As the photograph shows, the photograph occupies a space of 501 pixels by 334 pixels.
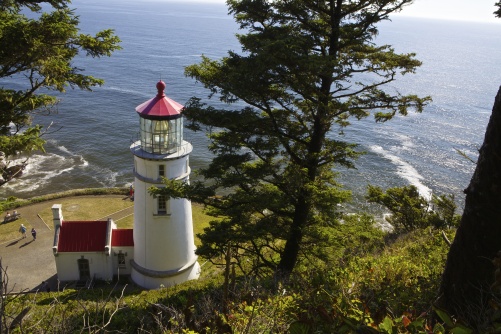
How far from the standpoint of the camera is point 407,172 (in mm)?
28625

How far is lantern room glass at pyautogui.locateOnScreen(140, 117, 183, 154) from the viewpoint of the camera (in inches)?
477

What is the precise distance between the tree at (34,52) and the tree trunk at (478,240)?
7.07 m

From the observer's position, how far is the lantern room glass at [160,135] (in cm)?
1211

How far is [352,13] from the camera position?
7.54 metres

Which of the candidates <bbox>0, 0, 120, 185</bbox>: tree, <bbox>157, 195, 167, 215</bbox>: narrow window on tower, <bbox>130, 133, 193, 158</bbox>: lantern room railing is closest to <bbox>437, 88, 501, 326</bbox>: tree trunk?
<bbox>0, 0, 120, 185</bbox>: tree

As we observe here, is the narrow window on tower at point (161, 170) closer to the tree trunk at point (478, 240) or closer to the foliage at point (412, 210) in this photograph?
the foliage at point (412, 210)

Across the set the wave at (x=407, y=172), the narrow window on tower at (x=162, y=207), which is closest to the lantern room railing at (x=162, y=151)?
the narrow window on tower at (x=162, y=207)

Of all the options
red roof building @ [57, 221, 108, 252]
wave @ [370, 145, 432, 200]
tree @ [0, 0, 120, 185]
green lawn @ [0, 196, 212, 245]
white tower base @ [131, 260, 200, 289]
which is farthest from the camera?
wave @ [370, 145, 432, 200]

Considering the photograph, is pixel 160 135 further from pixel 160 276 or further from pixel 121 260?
pixel 121 260

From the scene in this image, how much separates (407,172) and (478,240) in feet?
87.3

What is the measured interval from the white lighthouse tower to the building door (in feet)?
5.51

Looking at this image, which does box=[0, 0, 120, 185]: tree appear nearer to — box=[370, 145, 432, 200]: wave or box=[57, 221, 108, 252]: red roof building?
box=[57, 221, 108, 252]: red roof building

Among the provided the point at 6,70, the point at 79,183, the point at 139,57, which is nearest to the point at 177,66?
the point at 139,57

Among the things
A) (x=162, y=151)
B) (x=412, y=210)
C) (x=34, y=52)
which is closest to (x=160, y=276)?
(x=162, y=151)
